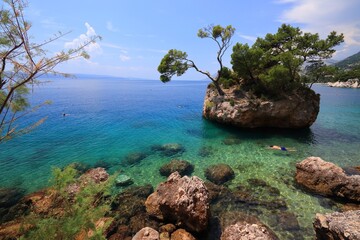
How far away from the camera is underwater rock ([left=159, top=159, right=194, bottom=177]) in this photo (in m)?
16.7

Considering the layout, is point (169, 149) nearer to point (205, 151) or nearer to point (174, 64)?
point (205, 151)

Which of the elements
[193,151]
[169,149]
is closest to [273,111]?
[193,151]

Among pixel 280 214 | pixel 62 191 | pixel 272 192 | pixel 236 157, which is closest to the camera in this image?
pixel 62 191

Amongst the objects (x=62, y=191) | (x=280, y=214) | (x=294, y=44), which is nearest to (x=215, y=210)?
(x=280, y=214)

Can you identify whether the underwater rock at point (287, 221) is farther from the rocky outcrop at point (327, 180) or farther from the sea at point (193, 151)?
the rocky outcrop at point (327, 180)

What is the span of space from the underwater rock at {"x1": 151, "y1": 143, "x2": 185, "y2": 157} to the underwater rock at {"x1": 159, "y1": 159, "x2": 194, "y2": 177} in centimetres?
315

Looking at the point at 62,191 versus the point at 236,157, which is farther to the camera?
the point at 236,157

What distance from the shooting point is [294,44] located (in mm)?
28609

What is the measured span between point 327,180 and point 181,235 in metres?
10.8

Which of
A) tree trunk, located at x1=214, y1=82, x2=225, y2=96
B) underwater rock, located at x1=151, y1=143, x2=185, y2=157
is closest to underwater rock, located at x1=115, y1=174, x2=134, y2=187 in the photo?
underwater rock, located at x1=151, y1=143, x2=185, y2=157

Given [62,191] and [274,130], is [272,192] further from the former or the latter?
[274,130]

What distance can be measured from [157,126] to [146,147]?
32.5 feet

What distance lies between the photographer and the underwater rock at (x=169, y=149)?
69.3 ft

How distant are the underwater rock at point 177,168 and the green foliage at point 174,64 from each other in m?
19.7
